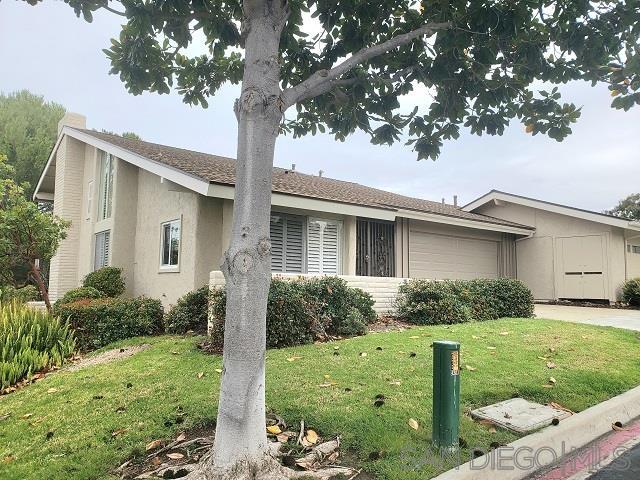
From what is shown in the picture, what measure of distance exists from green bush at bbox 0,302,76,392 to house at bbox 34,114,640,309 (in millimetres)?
3128

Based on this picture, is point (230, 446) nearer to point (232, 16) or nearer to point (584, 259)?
point (232, 16)

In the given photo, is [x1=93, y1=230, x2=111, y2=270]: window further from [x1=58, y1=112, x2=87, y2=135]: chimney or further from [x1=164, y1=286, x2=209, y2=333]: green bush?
[x1=164, y1=286, x2=209, y2=333]: green bush

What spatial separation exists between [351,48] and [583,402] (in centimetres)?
544

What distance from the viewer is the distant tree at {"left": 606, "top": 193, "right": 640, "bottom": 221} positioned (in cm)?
4256

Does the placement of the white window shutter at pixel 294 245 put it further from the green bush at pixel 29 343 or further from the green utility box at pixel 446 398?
the green utility box at pixel 446 398

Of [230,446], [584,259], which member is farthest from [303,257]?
[584,259]

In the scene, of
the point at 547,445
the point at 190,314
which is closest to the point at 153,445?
the point at 547,445

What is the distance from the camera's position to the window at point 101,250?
1580 centimetres

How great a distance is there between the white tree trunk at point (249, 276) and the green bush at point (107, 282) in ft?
36.5

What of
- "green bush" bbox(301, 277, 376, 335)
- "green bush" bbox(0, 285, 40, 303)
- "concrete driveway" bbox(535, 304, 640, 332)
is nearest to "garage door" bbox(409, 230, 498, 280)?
"concrete driveway" bbox(535, 304, 640, 332)

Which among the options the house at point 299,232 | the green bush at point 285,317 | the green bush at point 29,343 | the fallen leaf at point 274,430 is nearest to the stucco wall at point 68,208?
the house at point 299,232

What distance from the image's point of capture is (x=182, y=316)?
411 inches

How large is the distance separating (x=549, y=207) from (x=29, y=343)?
19118 millimetres

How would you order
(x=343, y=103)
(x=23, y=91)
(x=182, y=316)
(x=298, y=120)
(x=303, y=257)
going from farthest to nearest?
(x=23, y=91), (x=303, y=257), (x=182, y=316), (x=298, y=120), (x=343, y=103)
